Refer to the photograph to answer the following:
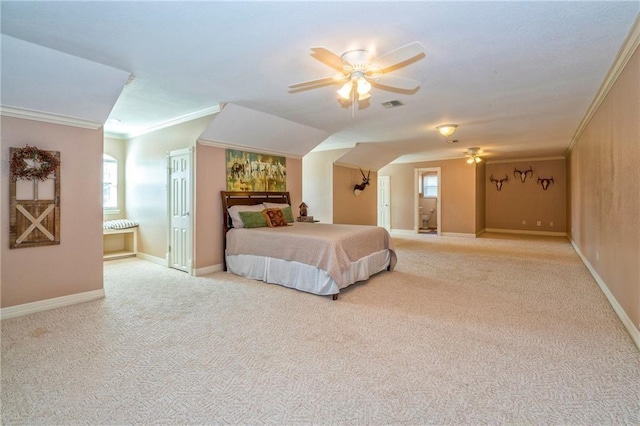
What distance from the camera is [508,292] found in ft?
13.1

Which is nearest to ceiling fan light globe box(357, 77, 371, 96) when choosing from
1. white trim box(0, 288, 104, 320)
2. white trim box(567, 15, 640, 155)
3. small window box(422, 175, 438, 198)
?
white trim box(567, 15, 640, 155)

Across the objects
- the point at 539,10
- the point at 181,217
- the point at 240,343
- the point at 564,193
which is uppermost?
the point at 539,10

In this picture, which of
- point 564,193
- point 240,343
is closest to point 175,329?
point 240,343

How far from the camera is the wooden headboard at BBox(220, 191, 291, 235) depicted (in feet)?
17.1

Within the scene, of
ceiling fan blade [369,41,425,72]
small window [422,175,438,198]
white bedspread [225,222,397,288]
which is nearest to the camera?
ceiling fan blade [369,41,425,72]

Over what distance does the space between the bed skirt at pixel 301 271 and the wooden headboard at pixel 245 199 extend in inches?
25.4

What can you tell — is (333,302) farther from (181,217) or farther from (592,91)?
(592,91)

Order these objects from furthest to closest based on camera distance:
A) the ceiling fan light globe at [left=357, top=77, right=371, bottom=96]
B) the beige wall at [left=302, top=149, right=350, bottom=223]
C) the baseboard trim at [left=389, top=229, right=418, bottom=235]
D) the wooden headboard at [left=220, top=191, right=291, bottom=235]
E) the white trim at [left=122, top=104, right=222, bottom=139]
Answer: the baseboard trim at [left=389, top=229, right=418, bottom=235]
the beige wall at [left=302, top=149, right=350, bottom=223]
the wooden headboard at [left=220, top=191, right=291, bottom=235]
the white trim at [left=122, top=104, right=222, bottom=139]
the ceiling fan light globe at [left=357, top=77, right=371, bottom=96]

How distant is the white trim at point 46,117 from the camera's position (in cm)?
322

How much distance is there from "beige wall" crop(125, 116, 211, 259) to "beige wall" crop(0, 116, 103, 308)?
1.40 meters

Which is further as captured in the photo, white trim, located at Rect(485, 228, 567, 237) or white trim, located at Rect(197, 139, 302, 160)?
white trim, located at Rect(485, 228, 567, 237)

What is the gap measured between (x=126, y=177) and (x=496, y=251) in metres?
8.03

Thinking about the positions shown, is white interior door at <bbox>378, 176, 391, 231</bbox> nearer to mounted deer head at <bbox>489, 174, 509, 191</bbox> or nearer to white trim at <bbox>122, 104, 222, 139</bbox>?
mounted deer head at <bbox>489, 174, 509, 191</bbox>

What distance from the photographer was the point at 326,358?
7.89ft
